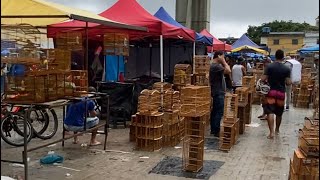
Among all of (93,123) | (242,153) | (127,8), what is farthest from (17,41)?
(127,8)

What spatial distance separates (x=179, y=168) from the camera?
7.02 meters

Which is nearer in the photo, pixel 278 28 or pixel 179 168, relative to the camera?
pixel 179 168

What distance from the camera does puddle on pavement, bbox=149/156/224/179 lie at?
6.64 metres

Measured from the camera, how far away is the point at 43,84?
6031 mm

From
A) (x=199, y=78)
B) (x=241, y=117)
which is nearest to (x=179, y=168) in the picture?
(x=241, y=117)

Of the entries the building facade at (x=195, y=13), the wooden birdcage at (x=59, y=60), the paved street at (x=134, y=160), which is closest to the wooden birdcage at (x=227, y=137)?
the paved street at (x=134, y=160)

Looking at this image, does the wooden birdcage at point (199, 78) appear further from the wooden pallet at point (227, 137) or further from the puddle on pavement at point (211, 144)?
the wooden pallet at point (227, 137)

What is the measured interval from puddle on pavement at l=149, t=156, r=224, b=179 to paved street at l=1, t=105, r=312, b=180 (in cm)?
10

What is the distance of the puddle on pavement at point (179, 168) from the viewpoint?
664 cm

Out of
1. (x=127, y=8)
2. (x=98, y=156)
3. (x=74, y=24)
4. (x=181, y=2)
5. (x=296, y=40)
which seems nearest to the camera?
(x=98, y=156)

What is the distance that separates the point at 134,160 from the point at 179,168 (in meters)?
0.92

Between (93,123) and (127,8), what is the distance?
5.00 m

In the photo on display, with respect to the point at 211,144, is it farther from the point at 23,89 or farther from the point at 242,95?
the point at 23,89

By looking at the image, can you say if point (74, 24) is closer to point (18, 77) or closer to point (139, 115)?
point (139, 115)
